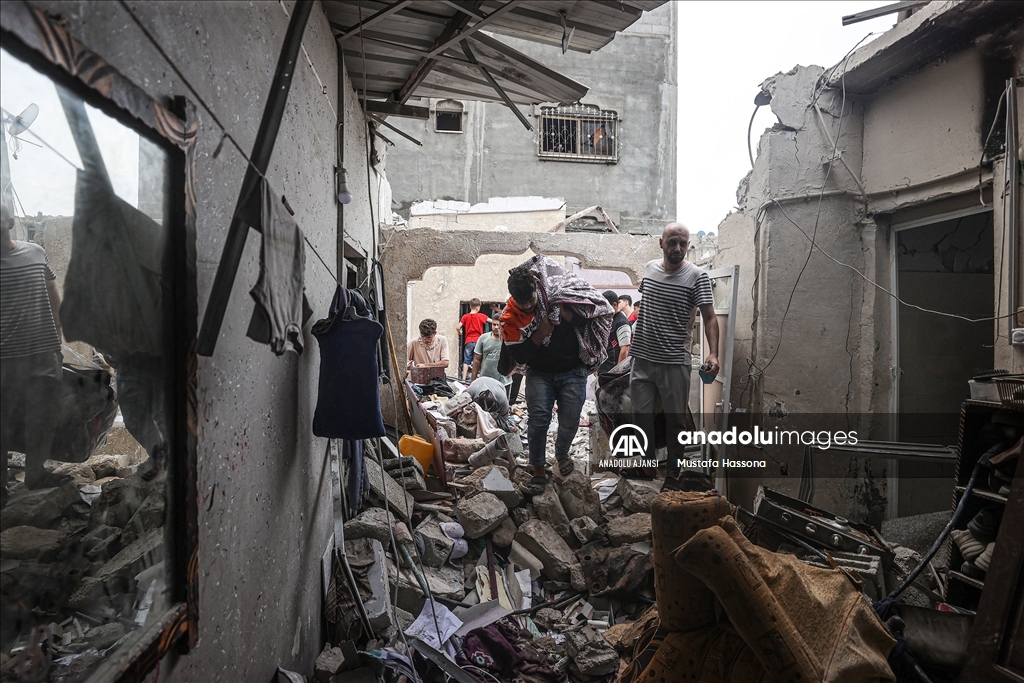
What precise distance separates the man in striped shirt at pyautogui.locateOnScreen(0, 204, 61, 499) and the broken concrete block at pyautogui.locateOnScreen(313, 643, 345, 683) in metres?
2.16

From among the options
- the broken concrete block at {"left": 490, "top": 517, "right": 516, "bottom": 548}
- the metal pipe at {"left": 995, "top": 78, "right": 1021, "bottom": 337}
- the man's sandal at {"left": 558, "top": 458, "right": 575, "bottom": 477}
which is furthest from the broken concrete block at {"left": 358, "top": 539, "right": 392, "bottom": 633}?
the metal pipe at {"left": 995, "top": 78, "right": 1021, "bottom": 337}

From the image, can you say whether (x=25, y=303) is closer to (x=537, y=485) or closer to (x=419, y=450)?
(x=537, y=485)

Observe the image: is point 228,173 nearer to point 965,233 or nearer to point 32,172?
point 32,172

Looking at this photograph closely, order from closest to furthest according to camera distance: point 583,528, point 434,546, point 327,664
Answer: point 327,664 → point 434,546 → point 583,528

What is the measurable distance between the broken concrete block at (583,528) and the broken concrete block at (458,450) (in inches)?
57.1

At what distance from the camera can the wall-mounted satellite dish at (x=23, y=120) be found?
2.93 feet

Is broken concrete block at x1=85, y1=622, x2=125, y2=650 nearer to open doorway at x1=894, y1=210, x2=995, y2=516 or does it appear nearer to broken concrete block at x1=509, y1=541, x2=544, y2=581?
→ broken concrete block at x1=509, y1=541, x2=544, y2=581

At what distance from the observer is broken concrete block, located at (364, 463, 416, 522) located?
4.09 meters

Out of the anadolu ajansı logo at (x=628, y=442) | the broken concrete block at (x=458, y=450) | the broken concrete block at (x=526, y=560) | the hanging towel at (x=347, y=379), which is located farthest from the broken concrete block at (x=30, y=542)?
the broken concrete block at (x=458, y=450)

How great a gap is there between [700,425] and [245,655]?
5104mm

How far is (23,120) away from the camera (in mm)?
908

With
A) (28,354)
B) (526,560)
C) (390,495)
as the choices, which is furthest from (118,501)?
(526,560)

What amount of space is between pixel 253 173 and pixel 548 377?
356 centimetres

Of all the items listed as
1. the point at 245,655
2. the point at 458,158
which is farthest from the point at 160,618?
the point at 458,158
